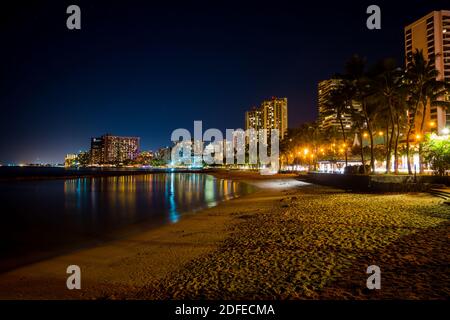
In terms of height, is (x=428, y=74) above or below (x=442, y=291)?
above

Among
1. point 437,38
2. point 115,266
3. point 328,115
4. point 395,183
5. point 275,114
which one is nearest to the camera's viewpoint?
point 115,266

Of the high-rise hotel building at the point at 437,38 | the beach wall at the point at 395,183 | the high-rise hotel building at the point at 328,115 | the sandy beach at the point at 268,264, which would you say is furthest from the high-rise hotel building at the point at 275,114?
the sandy beach at the point at 268,264

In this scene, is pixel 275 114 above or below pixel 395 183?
above

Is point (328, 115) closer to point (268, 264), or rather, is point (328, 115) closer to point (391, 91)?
point (391, 91)

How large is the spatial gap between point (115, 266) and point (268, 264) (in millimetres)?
3952

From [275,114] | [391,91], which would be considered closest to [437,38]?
[391,91]

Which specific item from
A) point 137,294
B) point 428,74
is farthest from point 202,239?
point 428,74

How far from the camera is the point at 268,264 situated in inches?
266

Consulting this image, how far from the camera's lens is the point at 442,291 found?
476 centimetres

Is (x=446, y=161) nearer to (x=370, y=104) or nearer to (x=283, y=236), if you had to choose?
(x=370, y=104)

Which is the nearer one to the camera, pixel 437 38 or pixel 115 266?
pixel 115 266

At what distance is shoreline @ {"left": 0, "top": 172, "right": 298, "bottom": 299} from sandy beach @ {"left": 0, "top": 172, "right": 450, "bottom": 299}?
0.08 ft
